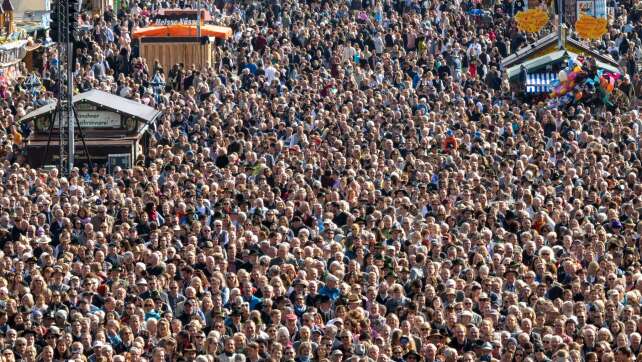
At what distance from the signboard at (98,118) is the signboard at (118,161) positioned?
3.10ft

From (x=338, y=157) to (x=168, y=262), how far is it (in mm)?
8243

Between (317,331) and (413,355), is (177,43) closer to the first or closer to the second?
(317,331)

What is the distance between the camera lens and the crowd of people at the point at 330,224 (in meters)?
23.1

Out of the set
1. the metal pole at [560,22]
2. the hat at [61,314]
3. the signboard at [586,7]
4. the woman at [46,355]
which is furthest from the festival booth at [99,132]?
the signboard at [586,7]

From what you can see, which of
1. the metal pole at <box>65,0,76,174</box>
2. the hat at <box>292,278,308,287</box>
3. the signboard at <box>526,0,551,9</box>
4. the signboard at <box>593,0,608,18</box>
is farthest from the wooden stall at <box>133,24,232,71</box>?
the hat at <box>292,278,308,287</box>

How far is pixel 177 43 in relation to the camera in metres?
50.4

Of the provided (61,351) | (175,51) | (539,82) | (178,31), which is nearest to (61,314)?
(61,351)

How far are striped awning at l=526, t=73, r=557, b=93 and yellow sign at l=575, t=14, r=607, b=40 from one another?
397cm

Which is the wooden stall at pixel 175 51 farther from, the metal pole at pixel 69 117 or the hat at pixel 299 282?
the hat at pixel 299 282

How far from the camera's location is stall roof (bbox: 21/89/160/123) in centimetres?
3769

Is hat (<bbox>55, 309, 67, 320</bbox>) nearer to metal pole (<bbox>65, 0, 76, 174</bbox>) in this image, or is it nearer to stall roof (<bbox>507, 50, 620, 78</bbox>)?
metal pole (<bbox>65, 0, 76, 174</bbox>)

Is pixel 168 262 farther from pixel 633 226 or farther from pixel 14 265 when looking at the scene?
pixel 633 226

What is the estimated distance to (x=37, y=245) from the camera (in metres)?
28.4

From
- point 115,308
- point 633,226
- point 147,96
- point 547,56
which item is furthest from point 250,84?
point 115,308
